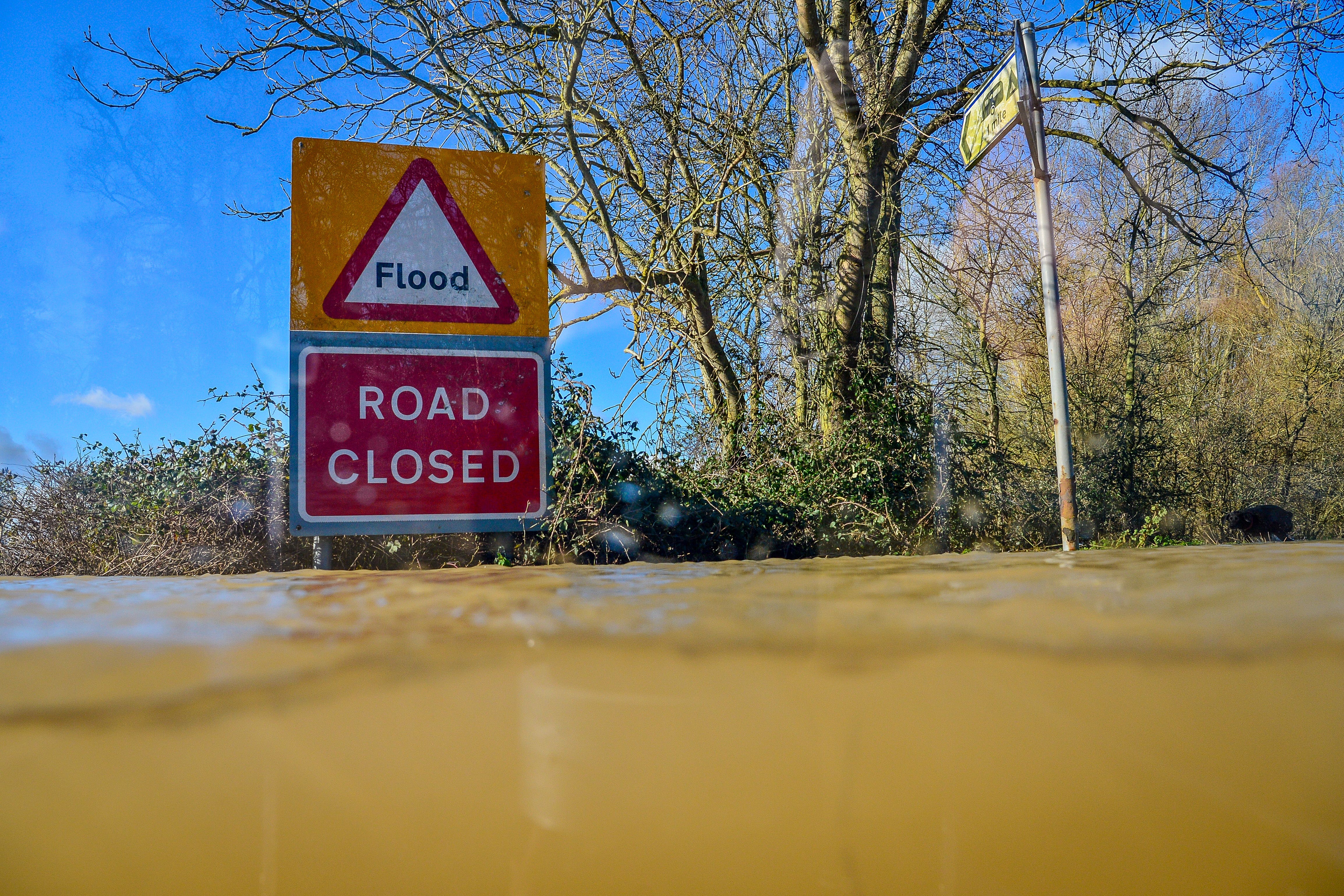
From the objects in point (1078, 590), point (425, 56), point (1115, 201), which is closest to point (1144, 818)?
point (1078, 590)

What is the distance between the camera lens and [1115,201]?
6.64 meters

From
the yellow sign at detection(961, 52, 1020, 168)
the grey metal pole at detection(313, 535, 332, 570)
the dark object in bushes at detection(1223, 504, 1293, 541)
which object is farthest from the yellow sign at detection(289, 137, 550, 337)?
the dark object in bushes at detection(1223, 504, 1293, 541)

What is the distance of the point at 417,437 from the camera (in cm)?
250

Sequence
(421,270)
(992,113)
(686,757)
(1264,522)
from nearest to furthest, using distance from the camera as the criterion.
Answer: (686,757)
(421,270)
(992,113)
(1264,522)

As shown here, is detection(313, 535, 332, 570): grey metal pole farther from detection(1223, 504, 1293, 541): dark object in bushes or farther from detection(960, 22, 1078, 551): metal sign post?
detection(1223, 504, 1293, 541): dark object in bushes

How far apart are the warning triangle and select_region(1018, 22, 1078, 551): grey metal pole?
8.11 ft

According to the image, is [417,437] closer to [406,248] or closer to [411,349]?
[411,349]

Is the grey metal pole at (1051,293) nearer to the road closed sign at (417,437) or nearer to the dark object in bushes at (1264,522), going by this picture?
the road closed sign at (417,437)

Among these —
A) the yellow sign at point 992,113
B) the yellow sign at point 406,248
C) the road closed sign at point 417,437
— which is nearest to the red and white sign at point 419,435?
the road closed sign at point 417,437

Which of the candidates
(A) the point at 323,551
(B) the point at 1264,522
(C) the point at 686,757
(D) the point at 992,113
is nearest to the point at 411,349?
(A) the point at 323,551

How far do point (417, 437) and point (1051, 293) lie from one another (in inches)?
119

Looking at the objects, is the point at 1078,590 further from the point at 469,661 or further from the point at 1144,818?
the point at 469,661

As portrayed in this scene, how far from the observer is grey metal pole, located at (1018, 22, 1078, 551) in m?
3.40

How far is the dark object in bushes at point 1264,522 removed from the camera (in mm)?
6934
